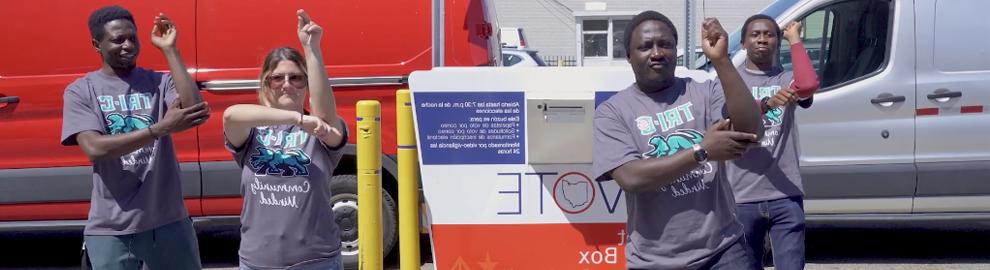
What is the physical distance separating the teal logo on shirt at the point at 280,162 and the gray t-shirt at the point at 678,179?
3.29ft

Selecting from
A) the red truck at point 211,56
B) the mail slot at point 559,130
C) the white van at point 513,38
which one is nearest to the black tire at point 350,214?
the red truck at point 211,56

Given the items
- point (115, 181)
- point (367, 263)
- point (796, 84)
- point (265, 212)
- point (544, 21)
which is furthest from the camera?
point (544, 21)

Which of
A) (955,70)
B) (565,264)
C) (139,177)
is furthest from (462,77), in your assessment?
(955,70)

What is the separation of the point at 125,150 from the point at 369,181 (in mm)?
1155

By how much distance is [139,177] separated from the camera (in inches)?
160

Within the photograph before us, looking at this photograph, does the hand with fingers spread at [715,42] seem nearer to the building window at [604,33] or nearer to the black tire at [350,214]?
the black tire at [350,214]

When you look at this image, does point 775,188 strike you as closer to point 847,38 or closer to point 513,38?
point 847,38

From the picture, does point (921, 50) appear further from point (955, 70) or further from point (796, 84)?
point (796, 84)

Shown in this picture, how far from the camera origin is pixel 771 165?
4.66 metres

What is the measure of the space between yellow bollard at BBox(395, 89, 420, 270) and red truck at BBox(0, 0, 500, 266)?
1930 millimetres

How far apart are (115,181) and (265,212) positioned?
729 millimetres

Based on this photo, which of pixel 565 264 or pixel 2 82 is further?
pixel 2 82

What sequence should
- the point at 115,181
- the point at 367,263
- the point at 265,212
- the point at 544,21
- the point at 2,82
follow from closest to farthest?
the point at 265,212, the point at 115,181, the point at 367,263, the point at 2,82, the point at 544,21

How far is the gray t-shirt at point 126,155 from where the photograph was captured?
399 cm
